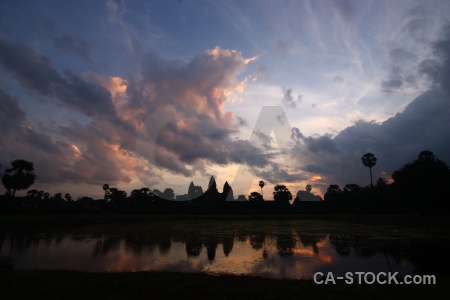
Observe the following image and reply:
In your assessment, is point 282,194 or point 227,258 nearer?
point 227,258

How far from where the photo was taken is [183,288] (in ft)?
29.6

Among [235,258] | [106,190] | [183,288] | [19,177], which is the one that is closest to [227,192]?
[106,190]

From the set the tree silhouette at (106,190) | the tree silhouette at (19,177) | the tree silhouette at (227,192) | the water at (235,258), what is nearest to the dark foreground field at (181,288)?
the water at (235,258)

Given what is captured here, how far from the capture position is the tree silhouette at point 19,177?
252ft

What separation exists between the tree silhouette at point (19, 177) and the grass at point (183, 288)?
8444cm

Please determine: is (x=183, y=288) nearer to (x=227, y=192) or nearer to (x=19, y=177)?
(x=19, y=177)

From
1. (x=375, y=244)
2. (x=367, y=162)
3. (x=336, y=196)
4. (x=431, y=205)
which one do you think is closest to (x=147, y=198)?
(x=336, y=196)

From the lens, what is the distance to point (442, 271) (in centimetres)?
1208

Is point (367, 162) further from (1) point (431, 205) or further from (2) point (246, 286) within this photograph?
(2) point (246, 286)

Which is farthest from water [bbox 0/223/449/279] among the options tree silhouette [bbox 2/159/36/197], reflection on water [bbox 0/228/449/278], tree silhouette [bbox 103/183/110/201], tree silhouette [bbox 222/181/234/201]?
tree silhouette [bbox 103/183/110/201]

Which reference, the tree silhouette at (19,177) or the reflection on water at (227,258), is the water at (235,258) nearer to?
the reflection on water at (227,258)

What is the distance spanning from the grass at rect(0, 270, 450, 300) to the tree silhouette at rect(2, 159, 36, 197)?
277 ft

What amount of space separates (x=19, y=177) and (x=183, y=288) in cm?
9024

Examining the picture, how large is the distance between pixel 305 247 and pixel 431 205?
47.1m
